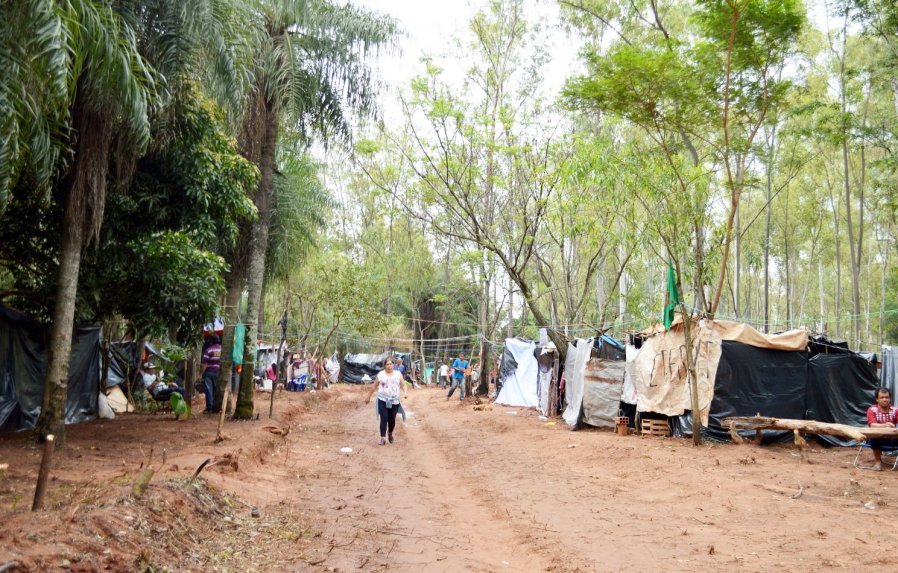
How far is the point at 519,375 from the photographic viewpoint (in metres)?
22.2

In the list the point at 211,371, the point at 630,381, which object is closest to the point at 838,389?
the point at 630,381

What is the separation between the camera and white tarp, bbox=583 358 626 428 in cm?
1509

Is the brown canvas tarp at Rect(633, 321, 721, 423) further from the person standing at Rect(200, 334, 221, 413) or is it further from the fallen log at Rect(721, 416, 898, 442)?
the person standing at Rect(200, 334, 221, 413)

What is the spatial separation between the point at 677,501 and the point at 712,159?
33.9 ft

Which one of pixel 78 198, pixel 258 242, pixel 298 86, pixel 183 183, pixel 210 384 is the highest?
pixel 298 86

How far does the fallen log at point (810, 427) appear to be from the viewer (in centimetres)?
935

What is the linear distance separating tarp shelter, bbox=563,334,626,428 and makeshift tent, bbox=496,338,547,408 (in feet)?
16.4

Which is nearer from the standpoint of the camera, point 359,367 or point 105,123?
point 105,123

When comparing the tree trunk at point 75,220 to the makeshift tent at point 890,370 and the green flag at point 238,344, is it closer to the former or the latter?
the green flag at point 238,344

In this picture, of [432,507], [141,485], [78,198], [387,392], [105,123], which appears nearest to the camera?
[141,485]

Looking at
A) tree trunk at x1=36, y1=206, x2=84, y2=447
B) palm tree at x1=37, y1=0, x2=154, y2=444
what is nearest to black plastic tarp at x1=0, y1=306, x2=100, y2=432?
palm tree at x1=37, y1=0, x2=154, y2=444

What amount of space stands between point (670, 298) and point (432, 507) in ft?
24.8

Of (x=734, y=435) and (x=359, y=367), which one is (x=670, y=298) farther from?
(x=359, y=367)

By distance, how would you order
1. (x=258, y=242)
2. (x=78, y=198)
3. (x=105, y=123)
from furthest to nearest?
(x=258, y=242) < (x=78, y=198) < (x=105, y=123)
